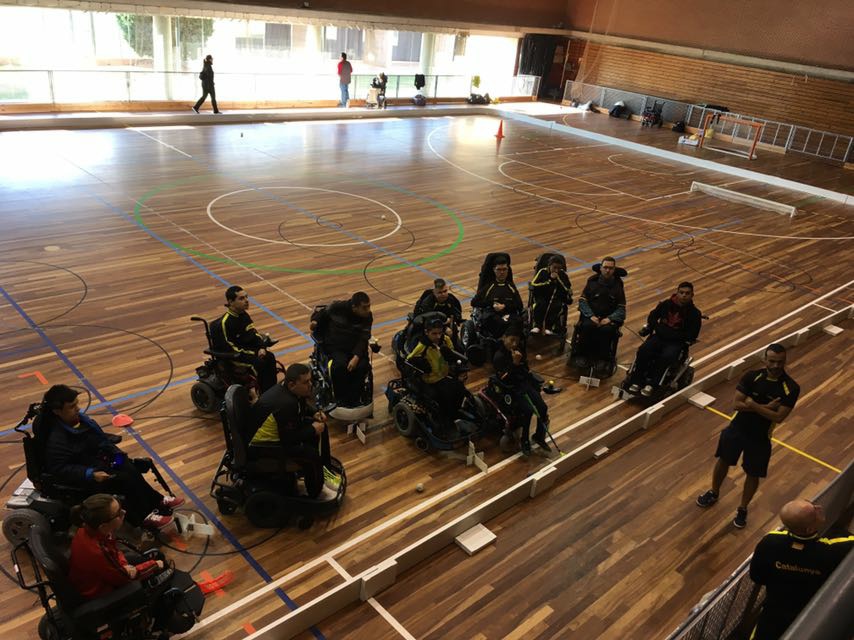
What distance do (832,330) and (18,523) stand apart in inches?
380

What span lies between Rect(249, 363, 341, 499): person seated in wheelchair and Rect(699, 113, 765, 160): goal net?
1992 centimetres

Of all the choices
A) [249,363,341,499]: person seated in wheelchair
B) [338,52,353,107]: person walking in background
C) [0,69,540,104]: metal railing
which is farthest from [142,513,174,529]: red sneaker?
[338,52,353,107]: person walking in background

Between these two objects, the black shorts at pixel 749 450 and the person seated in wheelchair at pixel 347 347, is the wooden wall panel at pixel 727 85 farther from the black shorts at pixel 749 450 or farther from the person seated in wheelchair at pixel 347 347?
the person seated in wheelchair at pixel 347 347

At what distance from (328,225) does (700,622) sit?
8.81m

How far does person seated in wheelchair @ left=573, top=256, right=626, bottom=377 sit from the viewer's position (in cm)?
727

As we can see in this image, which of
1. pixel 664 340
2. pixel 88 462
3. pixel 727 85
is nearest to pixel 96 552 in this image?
pixel 88 462

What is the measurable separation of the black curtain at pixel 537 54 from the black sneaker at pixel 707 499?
2486 centimetres

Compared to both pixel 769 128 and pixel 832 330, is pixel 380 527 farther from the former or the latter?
pixel 769 128

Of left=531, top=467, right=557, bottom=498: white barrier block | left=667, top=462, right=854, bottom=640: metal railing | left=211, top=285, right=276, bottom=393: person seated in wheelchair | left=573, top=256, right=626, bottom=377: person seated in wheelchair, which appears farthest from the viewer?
left=573, top=256, right=626, bottom=377: person seated in wheelchair

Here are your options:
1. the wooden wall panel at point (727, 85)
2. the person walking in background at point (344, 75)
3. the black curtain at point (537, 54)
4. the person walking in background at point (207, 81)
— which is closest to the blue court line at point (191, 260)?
the person walking in background at point (207, 81)

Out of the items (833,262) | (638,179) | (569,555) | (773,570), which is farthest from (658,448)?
(638,179)

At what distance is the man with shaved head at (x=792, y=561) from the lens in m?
3.39

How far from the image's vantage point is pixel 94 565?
3469mm

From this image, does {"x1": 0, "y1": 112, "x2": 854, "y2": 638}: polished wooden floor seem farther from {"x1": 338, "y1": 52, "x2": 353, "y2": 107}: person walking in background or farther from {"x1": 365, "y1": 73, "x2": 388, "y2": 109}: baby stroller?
{"x1": 365, "y1": 73, "x2": 388, "y2": 109}: baby stroller
